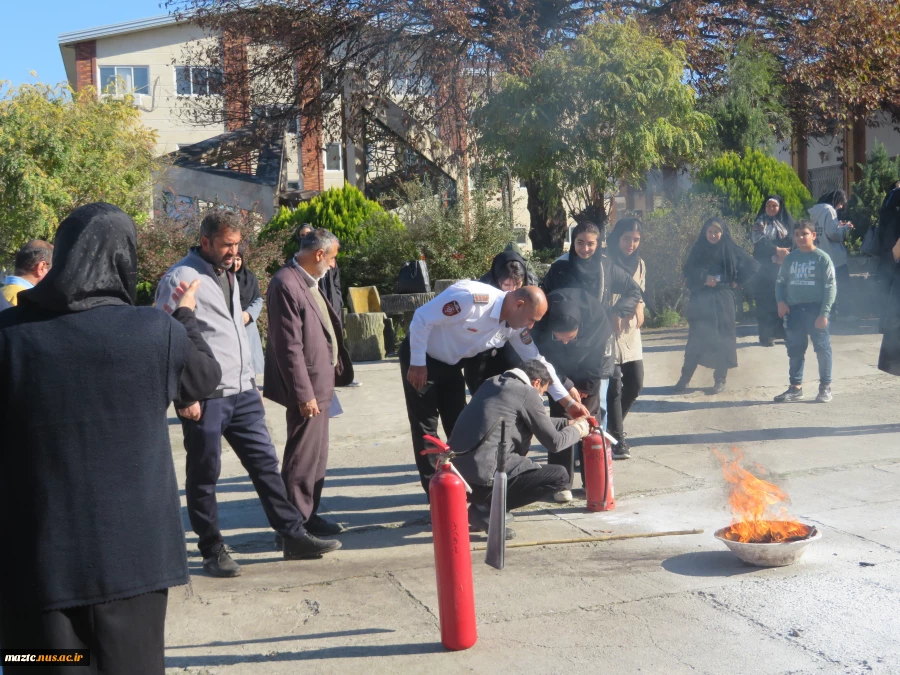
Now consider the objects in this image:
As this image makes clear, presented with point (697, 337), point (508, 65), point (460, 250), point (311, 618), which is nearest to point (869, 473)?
point (697, 337)

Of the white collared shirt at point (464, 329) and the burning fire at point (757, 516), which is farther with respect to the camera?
the white collared shirt at point (464, 329)

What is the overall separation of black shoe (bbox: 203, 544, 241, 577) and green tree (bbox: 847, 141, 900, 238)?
16535mm

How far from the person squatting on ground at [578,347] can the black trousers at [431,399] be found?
790 millimetres

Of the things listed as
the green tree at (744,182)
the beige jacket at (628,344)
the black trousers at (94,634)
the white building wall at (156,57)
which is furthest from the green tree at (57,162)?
the white building wall at (156,57)

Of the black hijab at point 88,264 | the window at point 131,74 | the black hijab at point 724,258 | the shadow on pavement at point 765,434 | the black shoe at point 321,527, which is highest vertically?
the window at point 131,74

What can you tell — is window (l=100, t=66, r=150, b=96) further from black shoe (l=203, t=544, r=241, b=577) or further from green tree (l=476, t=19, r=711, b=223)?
black shoe (l=203, t=544, r=241, b=577)

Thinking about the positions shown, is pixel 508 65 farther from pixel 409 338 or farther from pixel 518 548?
pixel 518 548

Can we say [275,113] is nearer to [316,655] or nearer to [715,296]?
[715,296]

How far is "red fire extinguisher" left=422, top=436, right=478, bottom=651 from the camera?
3898 mm

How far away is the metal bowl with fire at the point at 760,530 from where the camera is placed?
473cm

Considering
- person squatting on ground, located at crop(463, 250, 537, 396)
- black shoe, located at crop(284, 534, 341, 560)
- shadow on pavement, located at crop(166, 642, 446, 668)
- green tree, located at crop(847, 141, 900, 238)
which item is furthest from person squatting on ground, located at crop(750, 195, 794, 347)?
shadow on pavement, located at crop(166, 642, 446, 668)

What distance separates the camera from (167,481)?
2.72 m

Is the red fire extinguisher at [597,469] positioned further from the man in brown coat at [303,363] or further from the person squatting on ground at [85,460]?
the person squatting on ground at [85,460]

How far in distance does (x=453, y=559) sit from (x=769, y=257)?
9299 millimetres
